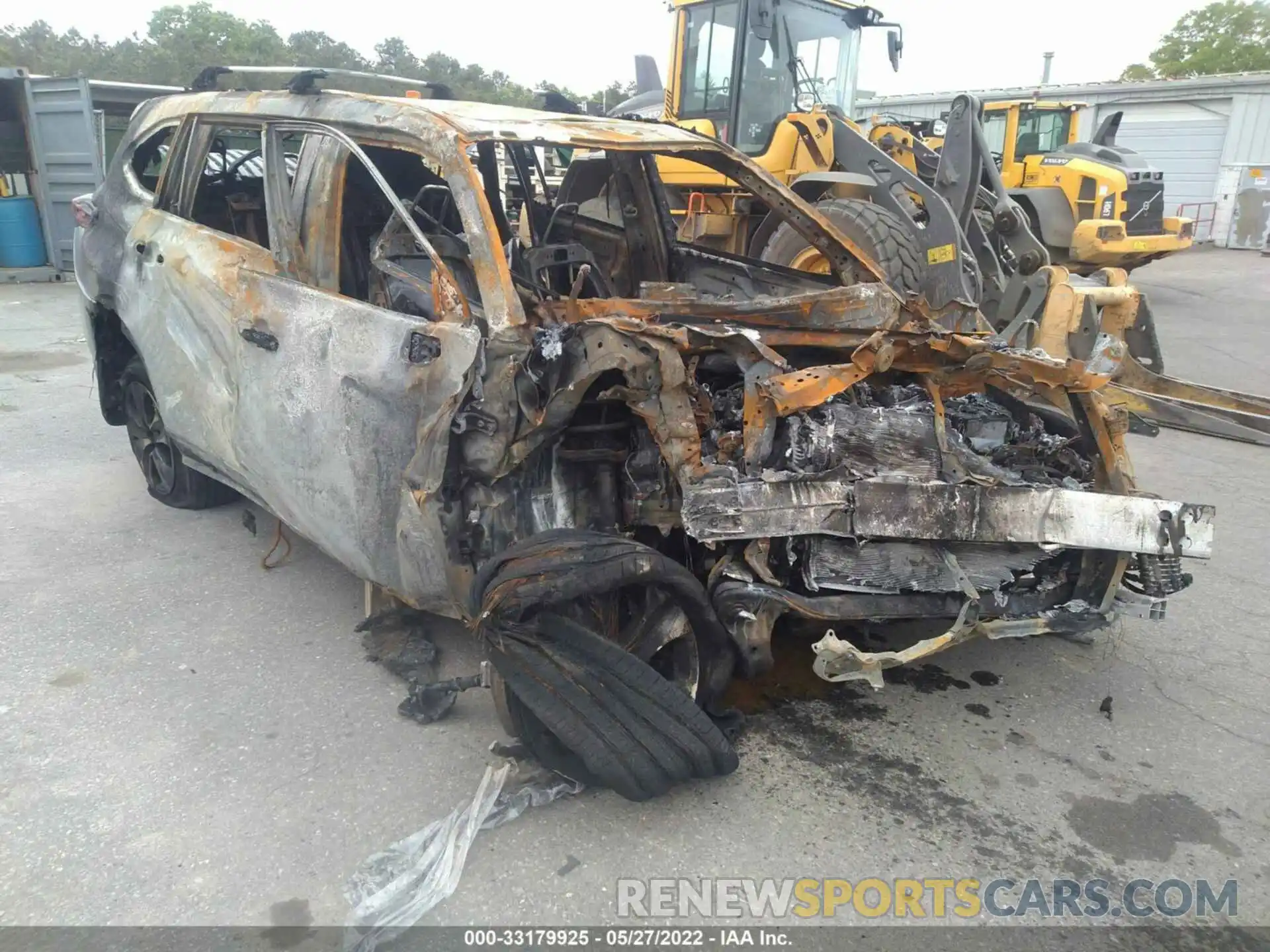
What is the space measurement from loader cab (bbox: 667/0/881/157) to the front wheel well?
4907mm

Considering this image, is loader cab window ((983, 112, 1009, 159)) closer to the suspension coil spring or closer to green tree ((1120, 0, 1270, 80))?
the suspension coil spring

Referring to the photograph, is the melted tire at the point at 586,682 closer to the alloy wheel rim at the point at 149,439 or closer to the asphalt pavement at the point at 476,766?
the asphalt pavement at the point at 476,766

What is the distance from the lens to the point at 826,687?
3500mm

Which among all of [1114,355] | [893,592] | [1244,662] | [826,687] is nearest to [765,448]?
[893,592]

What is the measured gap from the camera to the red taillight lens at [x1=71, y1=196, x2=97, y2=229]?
4.93 m

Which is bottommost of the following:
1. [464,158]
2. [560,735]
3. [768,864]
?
[768,864]

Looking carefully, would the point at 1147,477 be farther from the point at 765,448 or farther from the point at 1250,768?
the point at 765,448

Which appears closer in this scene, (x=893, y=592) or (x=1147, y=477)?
(x=893, y=592)

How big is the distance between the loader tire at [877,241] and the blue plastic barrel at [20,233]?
11.5 m

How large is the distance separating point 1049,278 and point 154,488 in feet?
20.4

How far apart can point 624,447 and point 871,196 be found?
15.2ft

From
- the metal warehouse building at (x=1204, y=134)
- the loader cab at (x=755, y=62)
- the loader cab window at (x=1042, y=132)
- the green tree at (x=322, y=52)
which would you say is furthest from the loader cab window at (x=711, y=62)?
the green tree at (x=322, y=52)

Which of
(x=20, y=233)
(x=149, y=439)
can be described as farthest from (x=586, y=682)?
(x=20, y=233)

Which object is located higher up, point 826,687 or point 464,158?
point 464,158
